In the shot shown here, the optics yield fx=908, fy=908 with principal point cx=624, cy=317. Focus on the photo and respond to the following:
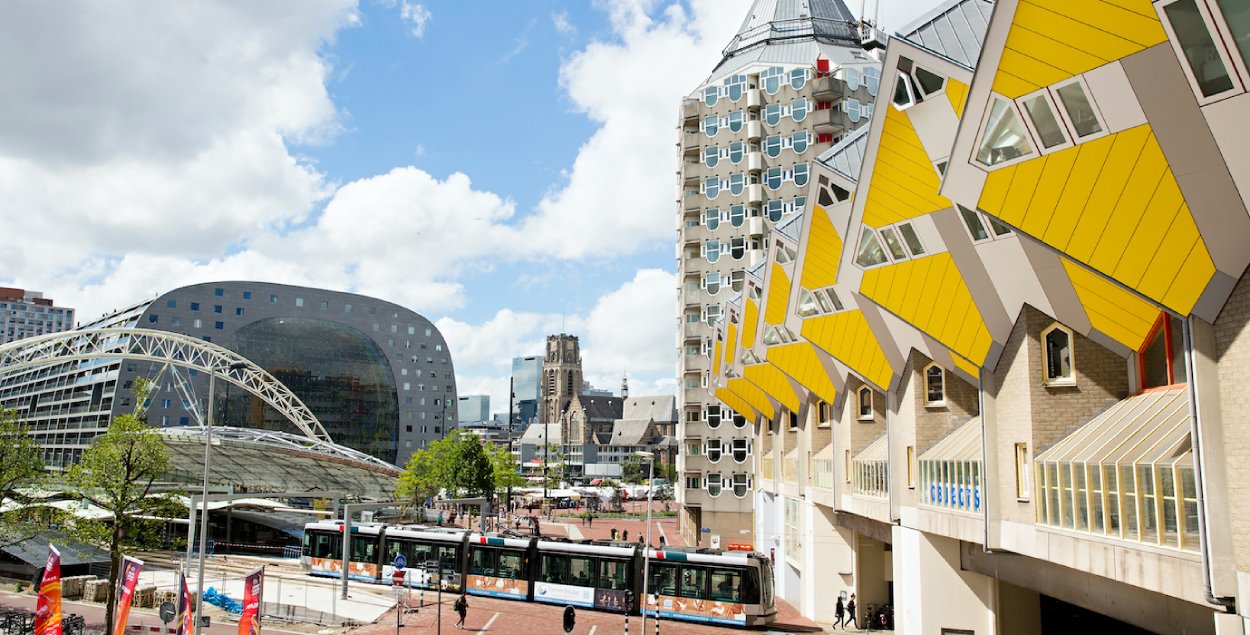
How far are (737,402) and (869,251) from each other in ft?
119

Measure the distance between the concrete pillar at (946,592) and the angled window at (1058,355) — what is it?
7.32 m

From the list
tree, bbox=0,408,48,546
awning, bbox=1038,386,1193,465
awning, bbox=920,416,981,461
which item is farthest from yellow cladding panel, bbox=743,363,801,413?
tree, bbox=0,408,48,546

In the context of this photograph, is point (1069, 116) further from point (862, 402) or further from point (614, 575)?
point (614, 575)

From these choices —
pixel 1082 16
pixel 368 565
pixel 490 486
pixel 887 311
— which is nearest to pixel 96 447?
pixel 368 565

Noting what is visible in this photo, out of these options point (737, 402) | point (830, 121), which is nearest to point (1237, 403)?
point (737, 402)

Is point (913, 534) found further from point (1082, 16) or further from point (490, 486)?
point (490, 486)

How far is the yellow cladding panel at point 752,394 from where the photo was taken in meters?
51.5

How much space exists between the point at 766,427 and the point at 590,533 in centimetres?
2914

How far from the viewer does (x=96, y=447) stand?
113 ft

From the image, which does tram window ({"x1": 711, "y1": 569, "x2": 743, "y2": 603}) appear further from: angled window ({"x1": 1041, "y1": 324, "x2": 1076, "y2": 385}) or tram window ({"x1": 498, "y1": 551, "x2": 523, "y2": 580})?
angled window ({"x1": 1041, "y1": 324, "x2": 1076, "y2": 385})

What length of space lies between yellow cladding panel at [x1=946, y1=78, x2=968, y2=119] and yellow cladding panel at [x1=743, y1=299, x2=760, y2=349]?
23748mm

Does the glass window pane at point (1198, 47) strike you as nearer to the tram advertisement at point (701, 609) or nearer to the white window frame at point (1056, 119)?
the white window frame at point (1056, 119)

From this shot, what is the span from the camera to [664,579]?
3628 centimetres

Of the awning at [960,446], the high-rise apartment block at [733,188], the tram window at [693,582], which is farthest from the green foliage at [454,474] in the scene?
the awning at [960,446]
